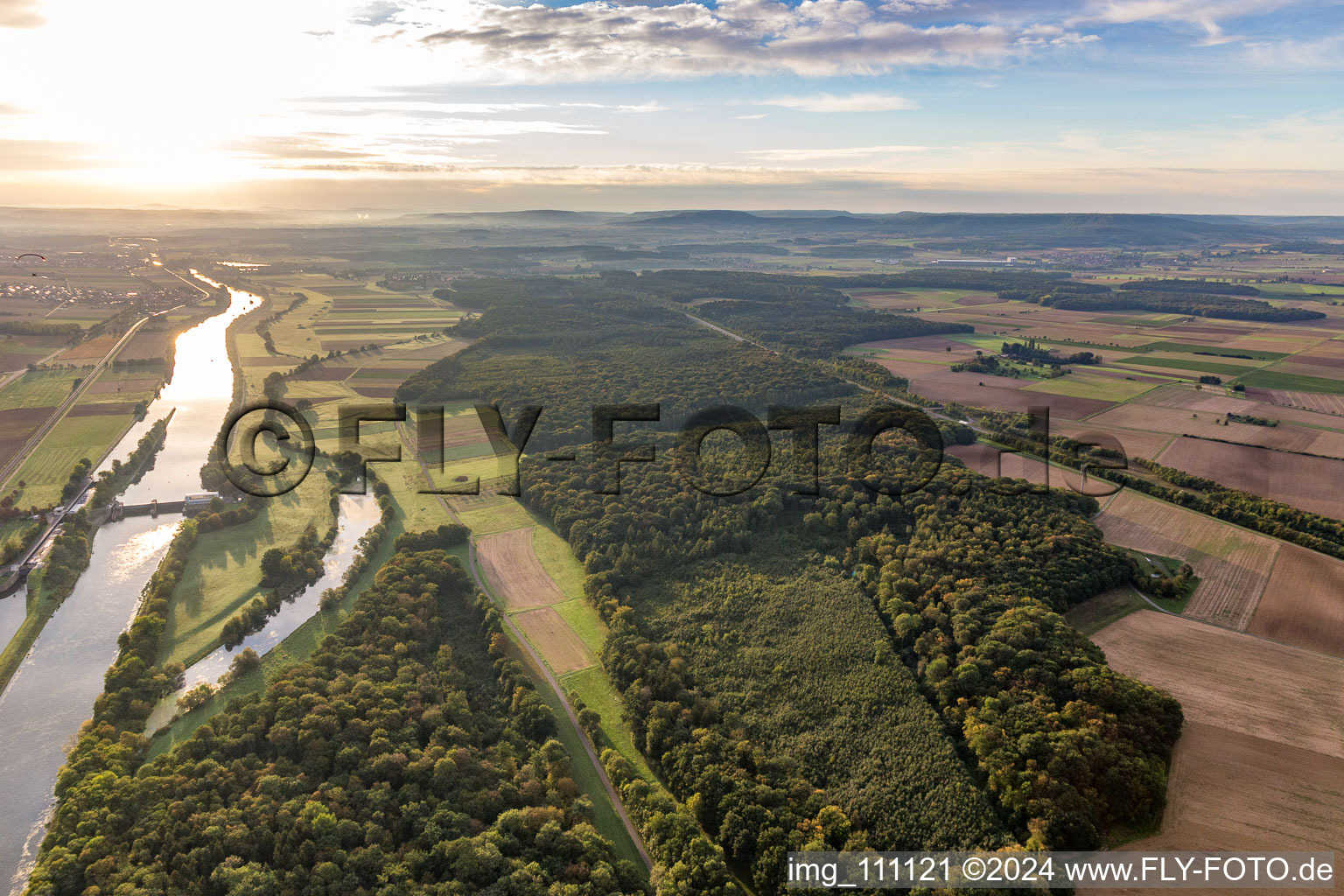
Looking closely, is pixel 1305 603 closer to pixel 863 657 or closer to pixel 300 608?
pixel 863 657

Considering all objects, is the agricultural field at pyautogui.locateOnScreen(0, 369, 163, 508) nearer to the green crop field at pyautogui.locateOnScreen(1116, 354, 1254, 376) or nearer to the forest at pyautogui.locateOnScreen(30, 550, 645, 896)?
the forest at pyautogui.locateOnScreen(30, 550, 645, 896)

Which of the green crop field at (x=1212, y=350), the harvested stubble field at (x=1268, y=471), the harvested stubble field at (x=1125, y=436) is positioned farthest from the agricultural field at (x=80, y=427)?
the green crop field at (x=1212, y=350)

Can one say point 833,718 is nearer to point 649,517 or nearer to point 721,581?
point 721,581

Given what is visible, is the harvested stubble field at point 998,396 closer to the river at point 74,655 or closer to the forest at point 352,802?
the forest at point 352,802

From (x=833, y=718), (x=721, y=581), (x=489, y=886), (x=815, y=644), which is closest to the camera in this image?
(x=489, y=886)

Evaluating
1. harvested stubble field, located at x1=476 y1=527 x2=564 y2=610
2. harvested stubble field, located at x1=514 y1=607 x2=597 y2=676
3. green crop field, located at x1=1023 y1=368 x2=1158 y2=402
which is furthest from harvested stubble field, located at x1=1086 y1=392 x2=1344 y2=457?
harvested stubble field, located at x1=514 y1=607 x2=597 y2=676

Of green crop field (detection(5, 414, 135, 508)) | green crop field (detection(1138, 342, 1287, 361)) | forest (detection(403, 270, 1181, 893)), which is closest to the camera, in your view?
forest (detection(403, 270, 1181, 893))

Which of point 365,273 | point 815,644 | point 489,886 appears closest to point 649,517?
point 815,644
